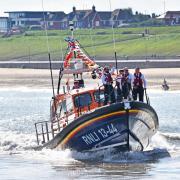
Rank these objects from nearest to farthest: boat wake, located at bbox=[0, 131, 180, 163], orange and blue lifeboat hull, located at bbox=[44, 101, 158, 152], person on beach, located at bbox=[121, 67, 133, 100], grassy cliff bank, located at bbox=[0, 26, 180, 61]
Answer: orange and blue lifeboat hull, located at bbox=[44, 101, 158, 152] → person on beach, located at bbox=[121, 67, 133, 100] → boat wake, located at bbox=[0, 131, 180, 163] → grassy cliff bank, located at bbox=[0, 26, 180, 61]

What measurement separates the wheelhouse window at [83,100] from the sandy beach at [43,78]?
35.0 m

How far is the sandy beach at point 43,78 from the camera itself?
70625mm

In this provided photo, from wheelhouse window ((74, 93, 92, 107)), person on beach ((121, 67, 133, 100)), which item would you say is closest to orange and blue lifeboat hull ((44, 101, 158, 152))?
person on beach ((121, 67, 133, 100))

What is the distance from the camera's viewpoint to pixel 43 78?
259 feet

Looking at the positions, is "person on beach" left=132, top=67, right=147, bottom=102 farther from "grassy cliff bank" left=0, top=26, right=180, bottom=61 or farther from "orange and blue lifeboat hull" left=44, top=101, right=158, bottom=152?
"grassy cliff bank" left=0, top=26, right=180, bottom=61

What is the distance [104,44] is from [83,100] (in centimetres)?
7896

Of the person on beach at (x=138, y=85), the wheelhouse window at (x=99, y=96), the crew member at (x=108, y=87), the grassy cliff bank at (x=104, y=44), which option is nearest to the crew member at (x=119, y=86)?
the crew member at (x=108, y=87)

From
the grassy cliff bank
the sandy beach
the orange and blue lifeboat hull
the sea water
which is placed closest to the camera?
the sea water

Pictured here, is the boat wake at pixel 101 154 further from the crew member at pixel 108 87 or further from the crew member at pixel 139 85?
the crew member at pixel 139 85

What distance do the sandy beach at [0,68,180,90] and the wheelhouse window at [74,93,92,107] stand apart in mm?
35013

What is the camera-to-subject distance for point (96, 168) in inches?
1145

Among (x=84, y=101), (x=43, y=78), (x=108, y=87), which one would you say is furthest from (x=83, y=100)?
(x=43, y=78)

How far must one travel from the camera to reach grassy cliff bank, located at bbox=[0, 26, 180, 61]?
326 ft

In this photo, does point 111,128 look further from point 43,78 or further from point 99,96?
point 43,78
